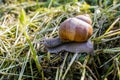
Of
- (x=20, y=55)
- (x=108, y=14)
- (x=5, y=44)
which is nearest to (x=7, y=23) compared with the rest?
(x=5, y=44)

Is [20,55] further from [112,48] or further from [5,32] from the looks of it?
[112,48]

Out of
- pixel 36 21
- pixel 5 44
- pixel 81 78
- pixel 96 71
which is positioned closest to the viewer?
pixel 81 78

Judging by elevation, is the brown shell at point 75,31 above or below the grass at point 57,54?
above

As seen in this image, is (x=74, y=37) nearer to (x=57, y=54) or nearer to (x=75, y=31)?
(x=75, y=31)

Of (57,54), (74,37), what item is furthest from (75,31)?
(57,54)
